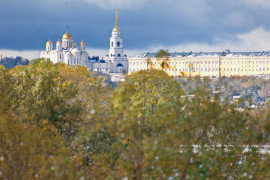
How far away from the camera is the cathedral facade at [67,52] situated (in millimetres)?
180625

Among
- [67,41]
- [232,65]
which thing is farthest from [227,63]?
[67,41]

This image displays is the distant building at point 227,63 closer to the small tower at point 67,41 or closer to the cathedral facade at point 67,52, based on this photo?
the cathedral facade at point 67,52

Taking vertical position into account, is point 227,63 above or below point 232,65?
above

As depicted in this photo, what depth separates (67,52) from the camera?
7136 inches

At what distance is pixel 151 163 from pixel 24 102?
14.2 metres

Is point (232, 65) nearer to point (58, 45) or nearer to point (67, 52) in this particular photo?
point (67, 52)

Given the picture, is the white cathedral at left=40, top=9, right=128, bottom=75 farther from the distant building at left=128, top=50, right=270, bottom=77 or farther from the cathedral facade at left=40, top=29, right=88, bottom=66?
the distant building at left=128, top=50, right=270, bottom=77

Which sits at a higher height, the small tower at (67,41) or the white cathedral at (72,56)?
the small tower at (67,41)

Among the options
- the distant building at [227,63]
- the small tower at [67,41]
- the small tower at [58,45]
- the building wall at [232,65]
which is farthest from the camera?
the small tower at [67,41]

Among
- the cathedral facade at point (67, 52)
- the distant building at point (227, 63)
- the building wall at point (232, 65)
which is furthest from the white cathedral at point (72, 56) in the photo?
the building wall at point (232, 65)

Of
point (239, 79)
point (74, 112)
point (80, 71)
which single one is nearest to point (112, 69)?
point (239, 79)

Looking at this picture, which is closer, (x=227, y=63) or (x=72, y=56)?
(x=227, y=63)

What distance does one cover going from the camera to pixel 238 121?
51.6 feet

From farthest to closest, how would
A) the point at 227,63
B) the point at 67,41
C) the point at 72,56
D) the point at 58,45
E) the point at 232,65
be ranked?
1. the point at 67,41
2. the point at 58,45
3. the point at 72,56
4. the point at 227,63
5. the point at 232,65
